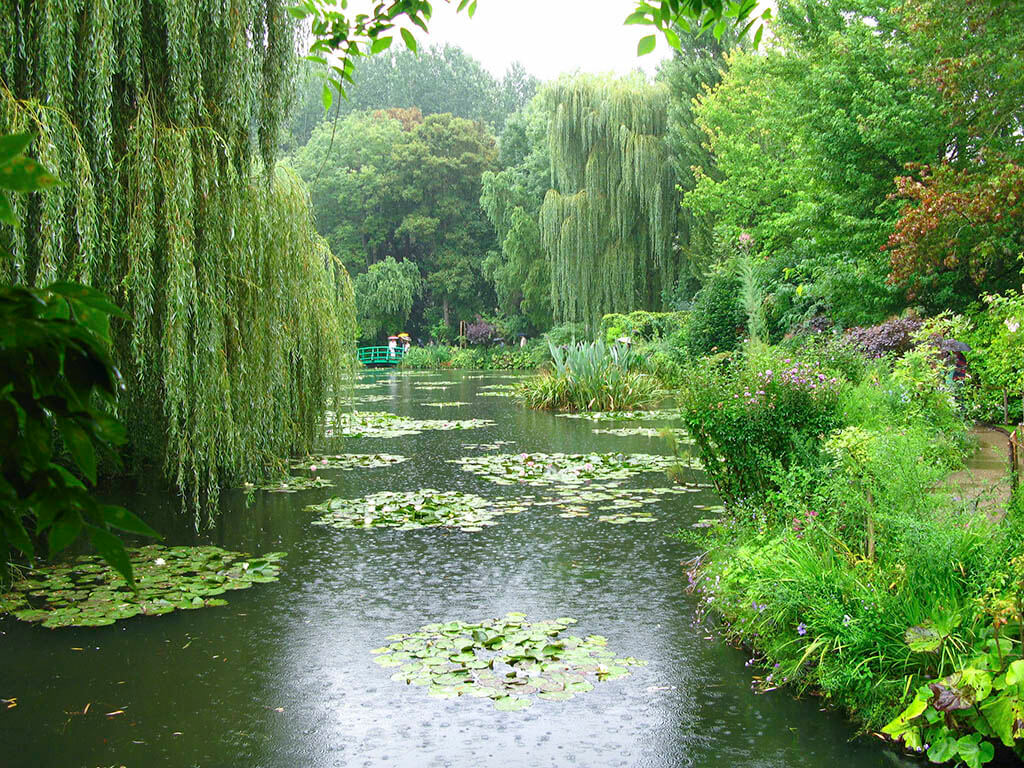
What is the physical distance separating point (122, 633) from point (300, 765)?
174 centimetres

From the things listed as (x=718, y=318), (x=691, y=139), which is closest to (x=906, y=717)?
(x=718, y=318)

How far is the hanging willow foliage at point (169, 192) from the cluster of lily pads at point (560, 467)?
8.35 feet

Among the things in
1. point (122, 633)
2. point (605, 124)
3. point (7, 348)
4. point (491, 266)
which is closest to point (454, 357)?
point (491, 266)

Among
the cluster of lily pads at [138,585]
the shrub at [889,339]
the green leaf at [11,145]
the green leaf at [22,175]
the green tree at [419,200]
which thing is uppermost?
the green tree at [419,200]

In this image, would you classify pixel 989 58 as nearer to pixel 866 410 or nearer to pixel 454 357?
pixel 866 410

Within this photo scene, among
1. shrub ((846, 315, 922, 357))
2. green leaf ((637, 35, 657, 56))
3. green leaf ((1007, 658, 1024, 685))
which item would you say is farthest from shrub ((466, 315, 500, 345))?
green leaf ((1007, 658, 1024, 685))

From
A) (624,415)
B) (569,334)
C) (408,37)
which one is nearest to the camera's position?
(408,37)

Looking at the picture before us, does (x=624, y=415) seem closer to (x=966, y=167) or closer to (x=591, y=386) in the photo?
(x=591, y=386)

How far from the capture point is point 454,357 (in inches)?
1491

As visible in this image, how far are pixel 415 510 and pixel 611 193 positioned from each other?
17.5m

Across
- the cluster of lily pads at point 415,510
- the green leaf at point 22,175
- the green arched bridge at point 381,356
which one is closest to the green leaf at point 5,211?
the green leaf at point 22,175

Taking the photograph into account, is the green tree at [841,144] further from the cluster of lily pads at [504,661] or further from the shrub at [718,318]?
the cluster of lily pads at [504,661]

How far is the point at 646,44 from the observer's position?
2.86 meters

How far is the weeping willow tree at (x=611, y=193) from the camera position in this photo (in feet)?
75.0
